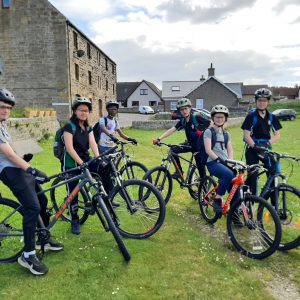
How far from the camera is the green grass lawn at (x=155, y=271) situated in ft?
12.3

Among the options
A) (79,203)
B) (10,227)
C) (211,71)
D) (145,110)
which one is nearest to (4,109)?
(10,227)

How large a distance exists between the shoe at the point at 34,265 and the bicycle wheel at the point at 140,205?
4.20ft

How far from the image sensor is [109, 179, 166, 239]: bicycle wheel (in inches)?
195

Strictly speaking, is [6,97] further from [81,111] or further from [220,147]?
[220,147]

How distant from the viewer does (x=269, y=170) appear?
5.29m

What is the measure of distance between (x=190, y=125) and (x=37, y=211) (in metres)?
3.72

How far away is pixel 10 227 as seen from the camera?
15.0ft

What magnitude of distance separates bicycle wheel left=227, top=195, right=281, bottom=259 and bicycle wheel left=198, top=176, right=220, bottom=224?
1.00 meters

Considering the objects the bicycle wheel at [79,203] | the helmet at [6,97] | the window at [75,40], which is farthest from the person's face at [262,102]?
the window at [75,40]

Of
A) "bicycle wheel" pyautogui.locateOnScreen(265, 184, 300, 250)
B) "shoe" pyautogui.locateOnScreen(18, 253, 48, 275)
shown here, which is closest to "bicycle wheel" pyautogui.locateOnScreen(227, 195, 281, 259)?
"bicycle wheel" pyautogui.locateOnScreen(265, 184, 300, 250)

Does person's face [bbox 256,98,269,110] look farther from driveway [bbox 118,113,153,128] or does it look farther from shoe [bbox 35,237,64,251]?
driveway [bbox 118,113,153,128]

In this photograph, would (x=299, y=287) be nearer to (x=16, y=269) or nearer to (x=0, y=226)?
(x=16, y=269)

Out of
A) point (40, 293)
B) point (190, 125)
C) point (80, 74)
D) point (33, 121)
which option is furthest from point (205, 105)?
point (40, 293)

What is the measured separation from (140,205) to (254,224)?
1718 millimetres
